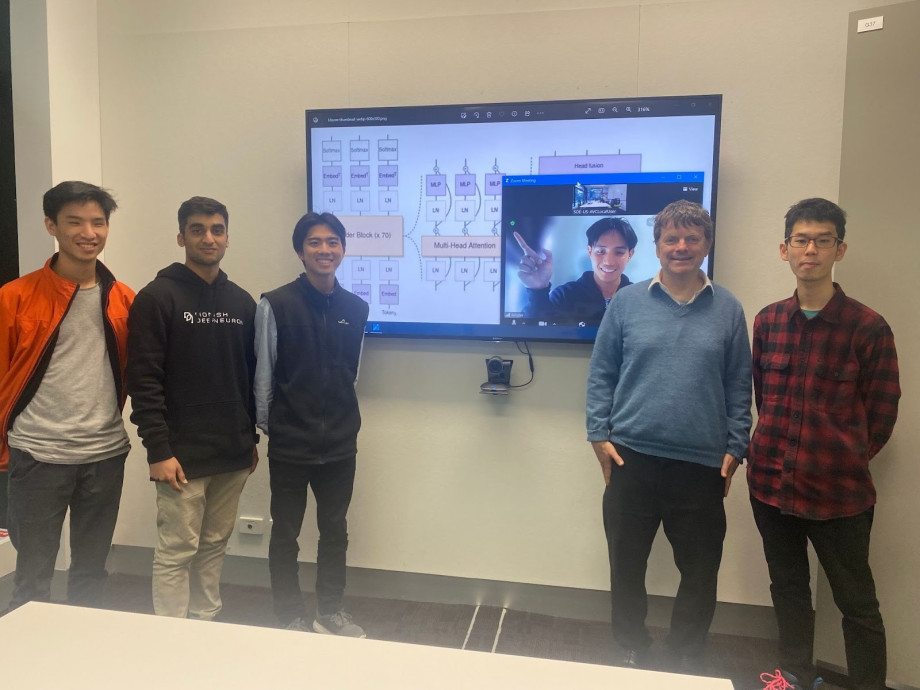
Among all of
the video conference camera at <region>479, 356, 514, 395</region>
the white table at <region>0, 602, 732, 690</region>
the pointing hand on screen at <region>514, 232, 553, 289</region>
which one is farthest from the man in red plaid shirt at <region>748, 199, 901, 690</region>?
the white table at <region>0, 602, 732, 690</region>

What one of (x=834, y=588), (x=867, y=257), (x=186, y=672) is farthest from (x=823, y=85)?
(x=186, y=672)

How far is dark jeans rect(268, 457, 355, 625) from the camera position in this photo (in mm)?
2287

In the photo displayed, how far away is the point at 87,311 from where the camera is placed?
1.96 metres

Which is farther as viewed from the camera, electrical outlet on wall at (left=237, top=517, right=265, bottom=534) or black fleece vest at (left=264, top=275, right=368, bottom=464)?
electrical outlet on wall at (left=237, top=517, right=265, bottom=534)

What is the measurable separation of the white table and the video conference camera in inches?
64.3

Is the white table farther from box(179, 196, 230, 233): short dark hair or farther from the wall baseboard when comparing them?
the wall baseboard

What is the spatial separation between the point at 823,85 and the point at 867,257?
0.75m

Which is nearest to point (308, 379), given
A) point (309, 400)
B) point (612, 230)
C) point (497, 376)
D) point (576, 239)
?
point (309, 400)

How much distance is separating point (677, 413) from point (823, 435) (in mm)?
Answer: 463

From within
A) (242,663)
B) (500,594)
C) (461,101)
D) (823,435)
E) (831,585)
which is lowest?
(500,594)

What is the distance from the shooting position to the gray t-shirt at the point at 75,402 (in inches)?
74.9

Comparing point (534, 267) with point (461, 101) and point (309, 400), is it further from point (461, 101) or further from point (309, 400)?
point (309, 400)

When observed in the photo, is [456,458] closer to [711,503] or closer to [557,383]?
[557,383]

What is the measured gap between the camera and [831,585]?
198cm
